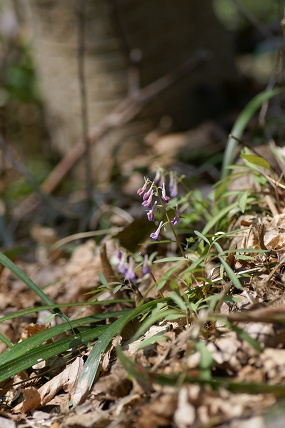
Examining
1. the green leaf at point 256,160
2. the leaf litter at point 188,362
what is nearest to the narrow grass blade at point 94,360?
the leaf litter at point 188,362

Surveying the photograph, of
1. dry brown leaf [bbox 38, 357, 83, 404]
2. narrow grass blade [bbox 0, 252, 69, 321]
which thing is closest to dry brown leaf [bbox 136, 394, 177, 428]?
dry brown leaf [bbox 38, 357, 83, 404]

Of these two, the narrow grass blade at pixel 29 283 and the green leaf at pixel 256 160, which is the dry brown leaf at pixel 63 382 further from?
the green leaf at pixel 256 160

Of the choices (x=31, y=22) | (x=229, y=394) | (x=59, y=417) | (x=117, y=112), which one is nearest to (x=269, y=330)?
(x=229, y=394)

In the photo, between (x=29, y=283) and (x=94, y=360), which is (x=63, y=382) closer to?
(x=94, y=360)

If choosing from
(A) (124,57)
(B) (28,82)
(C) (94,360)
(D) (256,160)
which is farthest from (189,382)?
(B) (28,82)

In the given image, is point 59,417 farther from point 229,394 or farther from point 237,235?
point 237,235

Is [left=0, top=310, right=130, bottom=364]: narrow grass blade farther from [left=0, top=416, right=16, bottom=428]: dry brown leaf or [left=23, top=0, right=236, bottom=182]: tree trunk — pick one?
[left=23, top=0, right=236, bottom=182]: tree trunk
